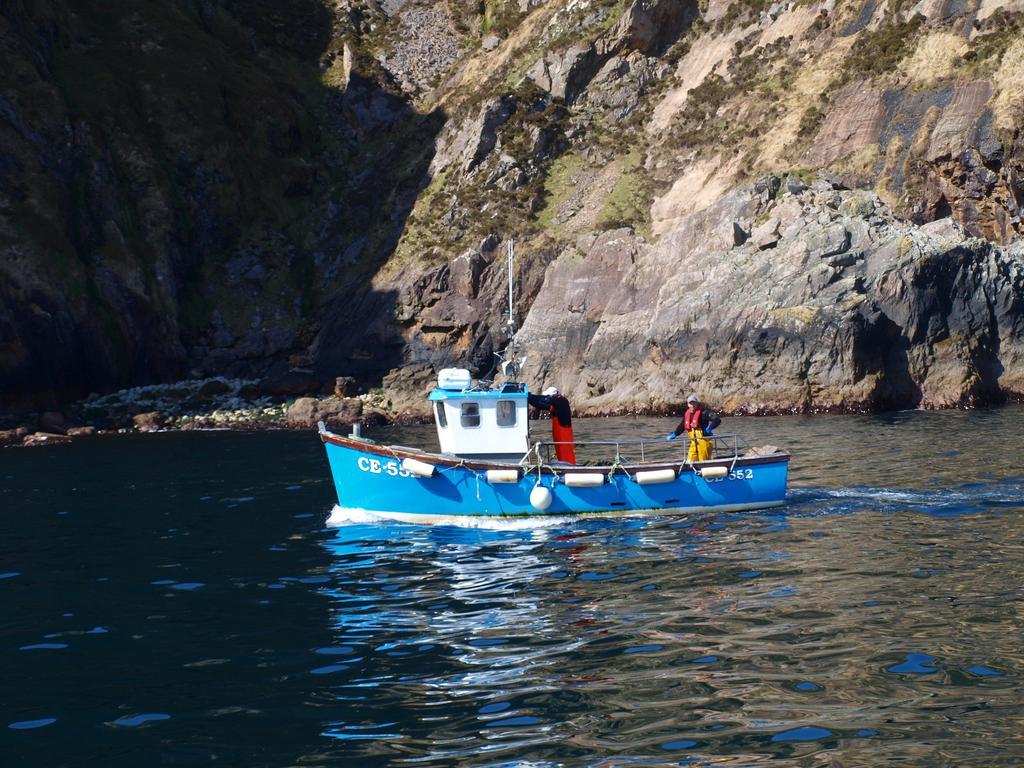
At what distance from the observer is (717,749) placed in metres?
9.32

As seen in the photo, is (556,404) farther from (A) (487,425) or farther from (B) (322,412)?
(B) (322,412)

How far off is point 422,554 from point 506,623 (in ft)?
19.3

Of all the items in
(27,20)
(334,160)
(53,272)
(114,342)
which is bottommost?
(114,342)

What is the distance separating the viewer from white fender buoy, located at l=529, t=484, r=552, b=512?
2303cm

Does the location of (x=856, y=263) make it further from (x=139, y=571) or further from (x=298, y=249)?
(x=298, y=249)

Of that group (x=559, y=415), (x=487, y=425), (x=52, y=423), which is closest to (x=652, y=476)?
(x=559, y=415)

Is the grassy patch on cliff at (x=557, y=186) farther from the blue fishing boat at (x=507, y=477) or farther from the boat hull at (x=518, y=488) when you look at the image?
the boat hull at (x=518, y=488)

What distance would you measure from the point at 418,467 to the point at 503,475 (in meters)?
2.02

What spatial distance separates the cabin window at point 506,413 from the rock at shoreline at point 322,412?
3084 centimetres

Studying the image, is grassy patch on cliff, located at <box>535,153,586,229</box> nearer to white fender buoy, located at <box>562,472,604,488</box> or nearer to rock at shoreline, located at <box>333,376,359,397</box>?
rock at shoreline, located at <box>333,376,359,397</box>

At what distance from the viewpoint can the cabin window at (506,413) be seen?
2472cm

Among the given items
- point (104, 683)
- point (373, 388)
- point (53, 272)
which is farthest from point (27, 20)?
point (104, 683)

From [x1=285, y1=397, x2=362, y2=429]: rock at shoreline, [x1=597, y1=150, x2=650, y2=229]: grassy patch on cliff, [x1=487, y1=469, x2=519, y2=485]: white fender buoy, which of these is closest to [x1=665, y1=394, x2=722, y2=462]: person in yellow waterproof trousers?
[x1=487, y1=469, x2=519, y2=485]: white fender buoy

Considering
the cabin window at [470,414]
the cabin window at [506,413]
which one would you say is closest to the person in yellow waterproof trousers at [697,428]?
the cabin window at [506,413]
